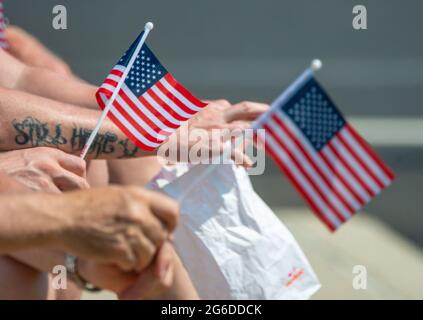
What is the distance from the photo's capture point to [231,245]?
3043 mm

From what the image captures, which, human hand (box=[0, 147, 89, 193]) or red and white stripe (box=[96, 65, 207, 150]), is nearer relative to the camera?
human hand (box=[0, 147, 89, 193])

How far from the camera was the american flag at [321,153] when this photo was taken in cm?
261

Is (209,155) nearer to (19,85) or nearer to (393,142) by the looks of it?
(19,85)

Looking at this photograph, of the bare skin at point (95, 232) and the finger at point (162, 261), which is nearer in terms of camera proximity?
the bare skin at point (95, 232)

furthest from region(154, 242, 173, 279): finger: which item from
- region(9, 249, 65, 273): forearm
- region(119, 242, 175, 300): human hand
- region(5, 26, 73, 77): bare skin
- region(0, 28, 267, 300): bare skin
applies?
region(5, 26, 73, 77): bare skin

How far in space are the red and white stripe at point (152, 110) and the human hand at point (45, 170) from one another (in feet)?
0.91

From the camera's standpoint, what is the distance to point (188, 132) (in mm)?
3182

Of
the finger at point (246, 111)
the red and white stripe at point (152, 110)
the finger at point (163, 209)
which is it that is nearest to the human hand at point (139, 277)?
the finger at point (163, 209)

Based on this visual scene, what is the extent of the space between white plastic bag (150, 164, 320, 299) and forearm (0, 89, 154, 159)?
24 centimetres

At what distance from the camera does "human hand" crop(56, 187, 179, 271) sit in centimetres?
188

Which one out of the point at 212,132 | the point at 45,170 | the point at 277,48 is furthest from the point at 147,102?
the point at 277,48

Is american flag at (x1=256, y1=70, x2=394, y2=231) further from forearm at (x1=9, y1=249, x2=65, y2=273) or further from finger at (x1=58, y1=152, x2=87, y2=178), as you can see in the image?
forearm at (x1=9, y1=249, x2=65, y2=273)

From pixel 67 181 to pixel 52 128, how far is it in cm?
57

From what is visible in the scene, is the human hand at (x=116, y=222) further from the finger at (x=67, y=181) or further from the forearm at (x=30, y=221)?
the finger at (x=67, y=181)
